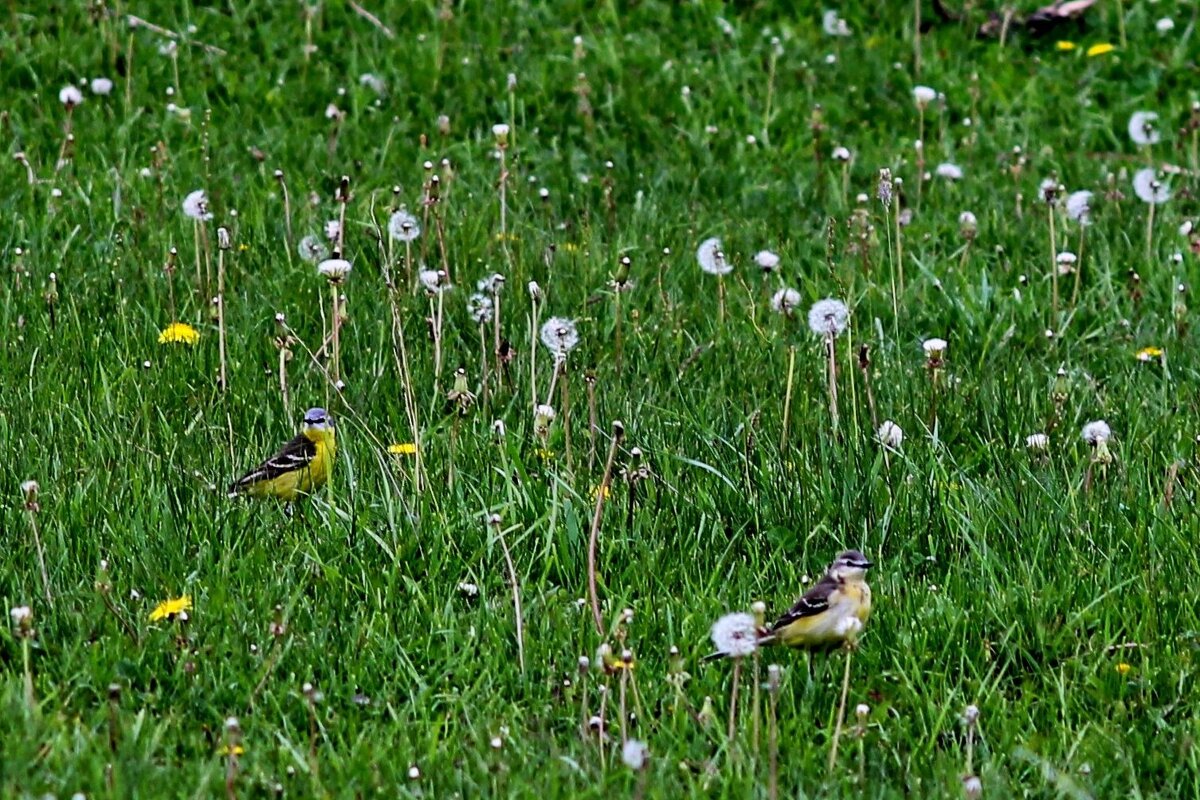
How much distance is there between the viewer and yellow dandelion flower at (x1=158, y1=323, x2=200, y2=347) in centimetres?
568

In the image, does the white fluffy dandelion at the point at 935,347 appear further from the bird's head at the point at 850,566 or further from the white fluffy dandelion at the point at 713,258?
the bird's head at the point at 850,566

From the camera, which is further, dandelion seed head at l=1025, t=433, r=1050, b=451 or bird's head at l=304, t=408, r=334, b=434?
dandelion seed head at l=1025, t=433, r=1050, b=451

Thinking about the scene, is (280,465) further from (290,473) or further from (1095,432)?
(1095,432)

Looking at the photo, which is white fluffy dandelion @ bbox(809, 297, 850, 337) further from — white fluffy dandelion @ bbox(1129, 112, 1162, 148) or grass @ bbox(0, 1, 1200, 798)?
white fluffy dandelion @ bbox(1129, 112, 1162, 148)

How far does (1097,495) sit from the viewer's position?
4.70m

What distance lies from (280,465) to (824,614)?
1523 millimetres

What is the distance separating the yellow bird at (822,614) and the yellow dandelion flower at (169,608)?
4.19 ft

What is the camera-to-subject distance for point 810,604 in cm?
385

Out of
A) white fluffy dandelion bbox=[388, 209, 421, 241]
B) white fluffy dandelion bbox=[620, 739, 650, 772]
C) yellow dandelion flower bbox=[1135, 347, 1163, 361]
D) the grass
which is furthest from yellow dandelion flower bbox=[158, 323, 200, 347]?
yellow dandelion flower bbox=[1135, 347, 1163, 361]

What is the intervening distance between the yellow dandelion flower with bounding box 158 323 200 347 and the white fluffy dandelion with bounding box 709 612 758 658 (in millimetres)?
2683

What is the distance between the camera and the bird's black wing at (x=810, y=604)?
3.85m

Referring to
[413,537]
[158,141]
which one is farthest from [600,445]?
[158,141]

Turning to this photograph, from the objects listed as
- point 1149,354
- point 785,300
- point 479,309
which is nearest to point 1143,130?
point 1149,354

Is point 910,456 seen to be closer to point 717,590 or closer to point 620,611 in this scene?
point 717,590
